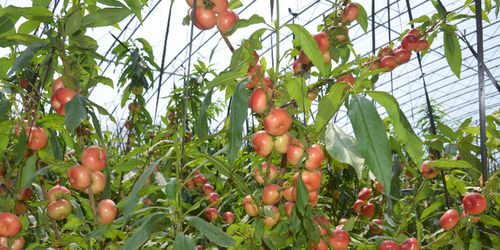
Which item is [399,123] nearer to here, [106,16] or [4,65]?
[106,16]

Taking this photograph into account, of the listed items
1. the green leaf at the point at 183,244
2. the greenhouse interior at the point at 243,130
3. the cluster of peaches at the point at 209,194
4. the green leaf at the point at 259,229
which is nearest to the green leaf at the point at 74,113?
the greenhouse interior at the point at 243,130

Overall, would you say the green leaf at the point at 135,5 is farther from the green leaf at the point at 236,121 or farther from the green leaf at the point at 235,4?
the green leaf at the point at 236,121

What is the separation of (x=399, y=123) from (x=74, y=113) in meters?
0.51

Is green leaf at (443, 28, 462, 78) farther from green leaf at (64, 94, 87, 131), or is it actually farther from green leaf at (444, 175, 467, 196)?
green leaf at (64, 94, 87, 131)

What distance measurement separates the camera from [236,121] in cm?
83

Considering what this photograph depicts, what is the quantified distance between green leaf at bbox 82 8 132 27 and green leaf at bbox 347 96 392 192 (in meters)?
0.49

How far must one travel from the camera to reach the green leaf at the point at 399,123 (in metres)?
0.79

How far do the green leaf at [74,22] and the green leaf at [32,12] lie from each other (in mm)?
31

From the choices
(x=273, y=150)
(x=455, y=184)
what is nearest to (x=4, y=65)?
(x=273, y=150)

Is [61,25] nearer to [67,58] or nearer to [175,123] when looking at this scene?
[67,58]

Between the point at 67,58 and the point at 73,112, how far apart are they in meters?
0.18

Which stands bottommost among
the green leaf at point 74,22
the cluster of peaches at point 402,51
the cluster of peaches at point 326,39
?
the cluster of peaches at point 402,51

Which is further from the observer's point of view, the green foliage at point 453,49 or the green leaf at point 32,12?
the green foliage at point 453,49

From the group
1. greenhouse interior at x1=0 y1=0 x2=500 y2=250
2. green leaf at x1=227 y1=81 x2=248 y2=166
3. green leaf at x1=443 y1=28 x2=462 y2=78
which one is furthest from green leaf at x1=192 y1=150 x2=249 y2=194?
green leaf at x1=443 y1=28 x2=462 y2=78
